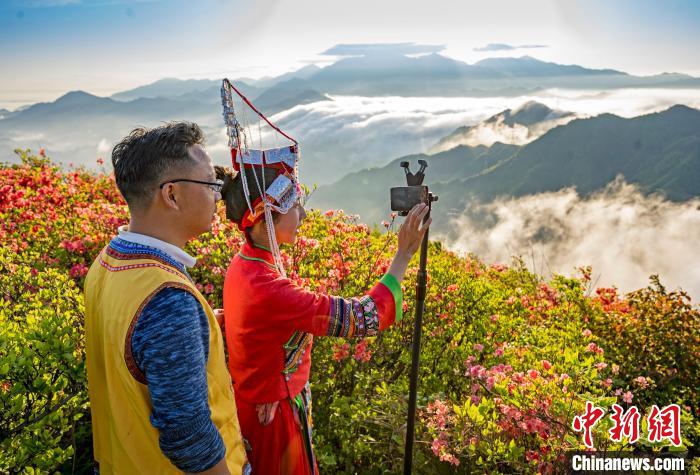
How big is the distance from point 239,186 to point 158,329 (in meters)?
0.99

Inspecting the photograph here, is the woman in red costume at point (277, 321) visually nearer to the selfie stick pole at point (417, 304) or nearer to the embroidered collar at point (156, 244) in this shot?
the selfie stick pole at point (417, 304)

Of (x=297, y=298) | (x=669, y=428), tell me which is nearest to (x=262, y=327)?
(x=297, y=298)

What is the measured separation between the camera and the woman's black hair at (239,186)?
2.41 metres

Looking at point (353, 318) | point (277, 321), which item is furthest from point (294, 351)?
point (353, 318)

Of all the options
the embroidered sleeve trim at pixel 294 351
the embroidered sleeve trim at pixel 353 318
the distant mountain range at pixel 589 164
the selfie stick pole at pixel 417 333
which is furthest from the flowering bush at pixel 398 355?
the distant mountain range at pixel 589 164

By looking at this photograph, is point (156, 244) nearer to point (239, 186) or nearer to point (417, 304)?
point (239, 186)

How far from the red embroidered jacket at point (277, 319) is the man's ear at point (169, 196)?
2.14 feet

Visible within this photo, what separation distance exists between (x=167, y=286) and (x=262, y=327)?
30.1 inches

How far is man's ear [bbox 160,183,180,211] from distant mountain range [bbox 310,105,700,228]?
11341cm

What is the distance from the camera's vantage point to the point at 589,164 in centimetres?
13375

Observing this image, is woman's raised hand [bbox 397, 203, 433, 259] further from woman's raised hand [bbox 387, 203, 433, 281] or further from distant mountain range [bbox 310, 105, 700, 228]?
distant mountain range [bbox 310, 105, 700, 228]

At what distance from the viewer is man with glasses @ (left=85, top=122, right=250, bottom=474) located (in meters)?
1.63

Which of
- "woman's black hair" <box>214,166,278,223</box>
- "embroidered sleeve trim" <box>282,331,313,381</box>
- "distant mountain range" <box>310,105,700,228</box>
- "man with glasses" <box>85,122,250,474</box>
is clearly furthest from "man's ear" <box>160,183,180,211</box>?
"distant mountain range" <box>310,105,700,228</box>

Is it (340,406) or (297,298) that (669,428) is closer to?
(340,406)
